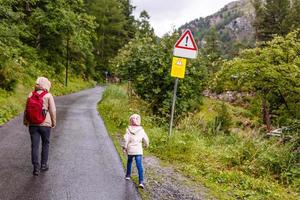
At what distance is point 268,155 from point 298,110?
1058 cm

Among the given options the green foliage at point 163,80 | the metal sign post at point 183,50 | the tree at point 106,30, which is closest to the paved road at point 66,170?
the metal sign post at point 183,50

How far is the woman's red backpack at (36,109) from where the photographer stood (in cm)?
679

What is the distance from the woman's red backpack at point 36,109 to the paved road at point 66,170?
3.65 ft

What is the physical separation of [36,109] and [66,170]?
61.6 inches

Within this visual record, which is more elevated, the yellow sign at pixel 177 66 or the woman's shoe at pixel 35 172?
the yellow sign at pixel 177 66

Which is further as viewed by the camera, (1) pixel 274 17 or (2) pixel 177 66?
(1) pixel 274 17

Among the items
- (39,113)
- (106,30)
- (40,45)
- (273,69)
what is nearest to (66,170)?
(39,113)

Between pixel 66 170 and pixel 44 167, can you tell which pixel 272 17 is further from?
pixel 44 167

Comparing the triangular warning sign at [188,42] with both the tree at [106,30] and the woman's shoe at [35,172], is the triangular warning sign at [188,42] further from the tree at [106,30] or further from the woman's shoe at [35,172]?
the tree at [106,30]

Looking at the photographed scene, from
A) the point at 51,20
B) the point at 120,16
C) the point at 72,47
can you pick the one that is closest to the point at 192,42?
the point at 51,20

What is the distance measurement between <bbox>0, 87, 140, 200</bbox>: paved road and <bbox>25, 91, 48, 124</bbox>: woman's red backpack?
111 centimetres

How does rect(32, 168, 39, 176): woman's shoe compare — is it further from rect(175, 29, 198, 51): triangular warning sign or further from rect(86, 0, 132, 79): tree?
rect(86, 0, 132, 79): tree

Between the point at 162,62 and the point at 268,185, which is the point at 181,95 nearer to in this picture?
the point at 162,62

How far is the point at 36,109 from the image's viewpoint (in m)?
6.79
